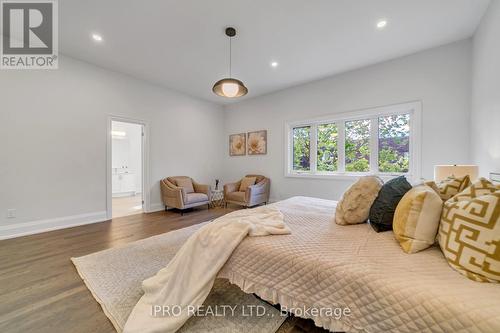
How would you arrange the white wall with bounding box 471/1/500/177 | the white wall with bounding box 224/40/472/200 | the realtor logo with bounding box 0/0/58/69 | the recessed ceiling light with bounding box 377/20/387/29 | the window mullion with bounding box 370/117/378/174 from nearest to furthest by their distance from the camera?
the white wall with bounding box 471/1/500/177 → the realtor logo with bounding box 0/0/58/69 → the recessed ceiling light with bounding box 377/20/387/29 → the white wall with bounding box 224/40/472/200 → the window mullion with bounding box 370/117/378/174

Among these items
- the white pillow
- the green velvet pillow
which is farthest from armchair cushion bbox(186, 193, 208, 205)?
the green velvet pillow

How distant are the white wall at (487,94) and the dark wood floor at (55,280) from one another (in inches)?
110

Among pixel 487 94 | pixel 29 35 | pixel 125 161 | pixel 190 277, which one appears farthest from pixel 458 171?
pixel 125 161

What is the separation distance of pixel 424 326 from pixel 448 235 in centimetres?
51

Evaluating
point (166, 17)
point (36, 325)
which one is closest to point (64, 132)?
point (166, 17)

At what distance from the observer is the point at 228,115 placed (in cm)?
642

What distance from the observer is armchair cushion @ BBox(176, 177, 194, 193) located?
507 cm

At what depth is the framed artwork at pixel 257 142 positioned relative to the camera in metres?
5.54

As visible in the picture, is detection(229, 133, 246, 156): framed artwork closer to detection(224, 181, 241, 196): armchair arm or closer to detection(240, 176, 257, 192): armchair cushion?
detection(240, 176, 257, 192): armchair cushion

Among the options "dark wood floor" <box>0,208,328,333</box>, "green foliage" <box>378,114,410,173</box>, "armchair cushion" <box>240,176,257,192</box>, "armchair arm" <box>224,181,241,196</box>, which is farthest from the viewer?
"armchair cushion" <box>240,176,257,192</box>

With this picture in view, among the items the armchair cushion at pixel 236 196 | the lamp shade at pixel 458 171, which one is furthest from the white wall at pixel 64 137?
the lamp shade at pixel 458 171

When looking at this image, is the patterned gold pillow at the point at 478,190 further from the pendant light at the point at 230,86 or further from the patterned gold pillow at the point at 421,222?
the pendant light at the point at 230,86

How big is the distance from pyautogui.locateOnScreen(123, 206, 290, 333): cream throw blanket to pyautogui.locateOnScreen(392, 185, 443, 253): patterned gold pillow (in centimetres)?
73

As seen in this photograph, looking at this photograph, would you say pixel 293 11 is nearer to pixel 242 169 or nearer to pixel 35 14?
pixel 35 14
